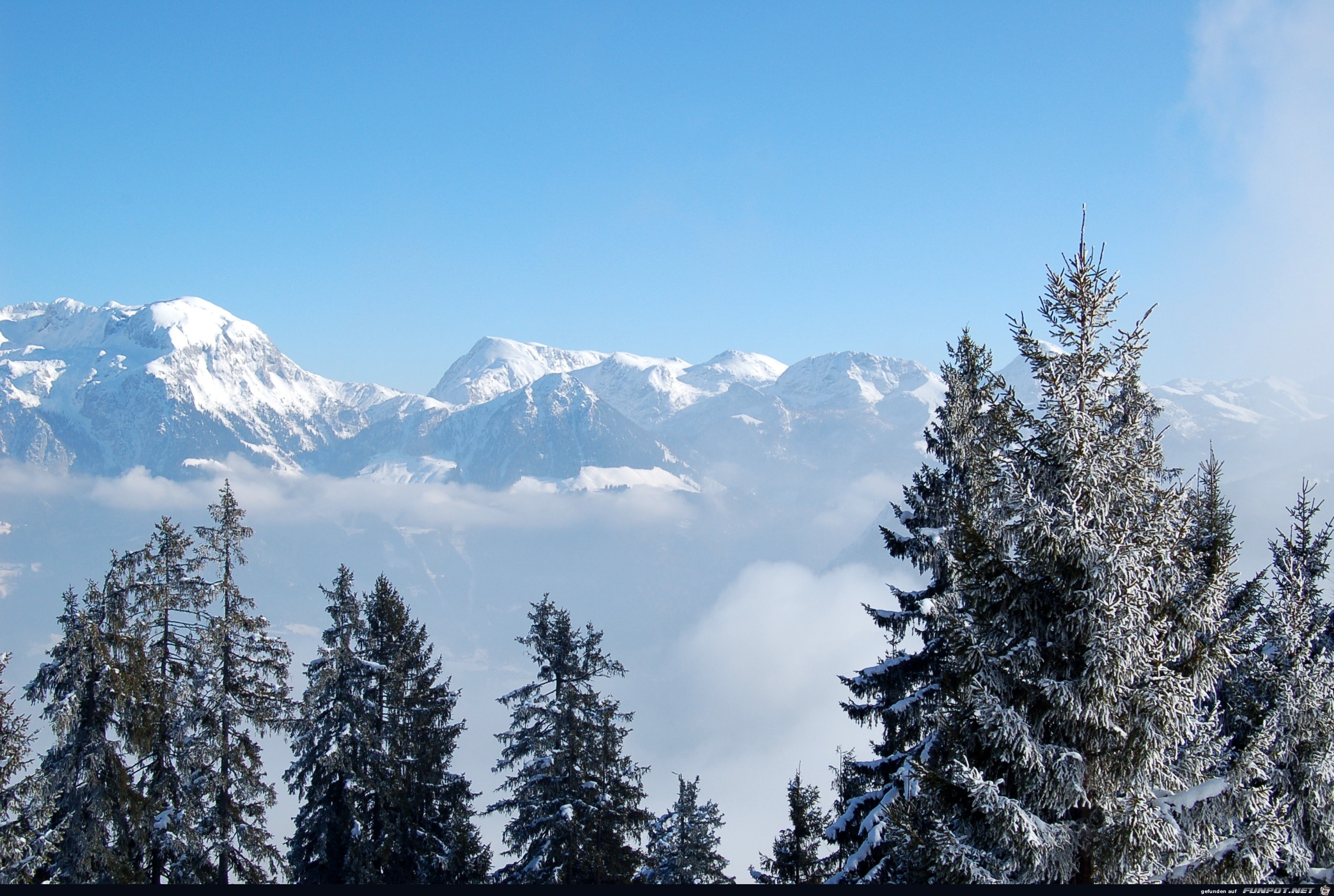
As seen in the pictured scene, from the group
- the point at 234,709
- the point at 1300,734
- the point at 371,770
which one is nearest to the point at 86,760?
the point at 234,709

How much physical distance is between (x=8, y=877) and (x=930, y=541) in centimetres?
1979

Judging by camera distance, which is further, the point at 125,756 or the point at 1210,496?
the point at 125,756

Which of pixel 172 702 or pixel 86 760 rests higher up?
pixel 172 702

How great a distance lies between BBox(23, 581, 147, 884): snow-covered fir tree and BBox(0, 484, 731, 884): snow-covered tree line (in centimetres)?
5

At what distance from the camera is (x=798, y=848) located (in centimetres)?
2206

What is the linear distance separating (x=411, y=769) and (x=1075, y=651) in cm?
2133

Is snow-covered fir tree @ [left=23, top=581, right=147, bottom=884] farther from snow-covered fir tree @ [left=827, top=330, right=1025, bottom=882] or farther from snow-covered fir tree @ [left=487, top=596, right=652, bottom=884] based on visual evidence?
snow-covered fir tree @ [left=827, top=330, right=1025, bottom=882]

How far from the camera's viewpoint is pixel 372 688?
904 inches

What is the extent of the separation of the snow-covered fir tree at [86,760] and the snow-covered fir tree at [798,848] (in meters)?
16.2

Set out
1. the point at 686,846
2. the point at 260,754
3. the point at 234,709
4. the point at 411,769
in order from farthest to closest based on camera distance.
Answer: the point at 686,846, the point at 411,769, the point at 260,754, the point at 234,709

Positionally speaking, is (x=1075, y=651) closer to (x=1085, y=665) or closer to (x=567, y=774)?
(x=1085, y=665)

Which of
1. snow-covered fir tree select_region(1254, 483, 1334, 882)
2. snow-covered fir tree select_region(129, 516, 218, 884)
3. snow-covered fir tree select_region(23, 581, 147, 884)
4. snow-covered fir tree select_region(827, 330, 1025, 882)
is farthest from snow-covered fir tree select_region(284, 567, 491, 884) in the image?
snow-covered fir tree select_region(1254, 483, 1334, 882)

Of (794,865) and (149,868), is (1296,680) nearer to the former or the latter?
(794,865)

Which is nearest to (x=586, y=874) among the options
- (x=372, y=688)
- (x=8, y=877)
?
(x=372, y=688)
